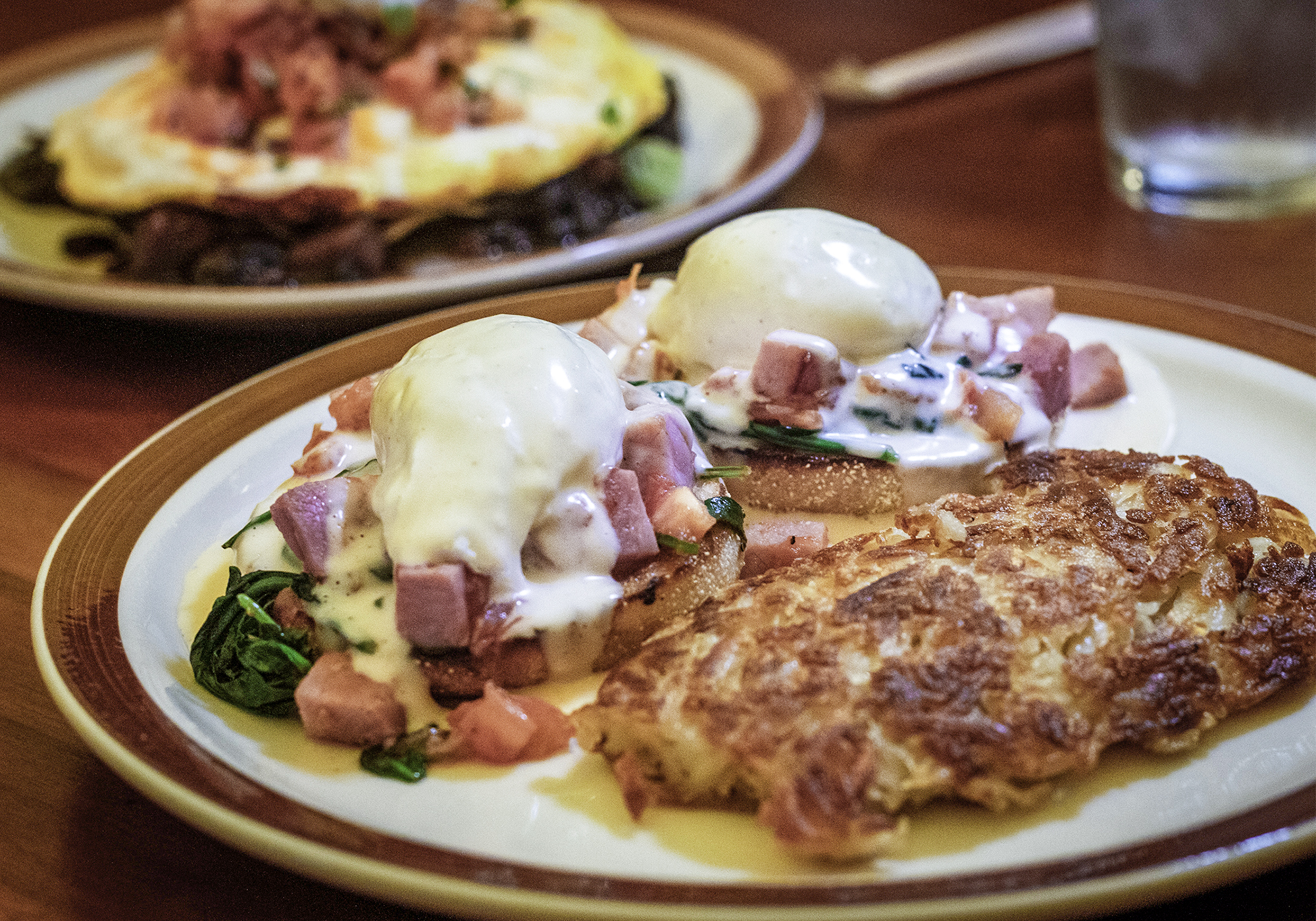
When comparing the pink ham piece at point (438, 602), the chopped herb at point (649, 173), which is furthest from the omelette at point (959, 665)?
the chopped herb at point (649, 173)

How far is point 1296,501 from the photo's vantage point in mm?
2295

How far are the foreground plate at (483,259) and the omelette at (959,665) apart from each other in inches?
66.9

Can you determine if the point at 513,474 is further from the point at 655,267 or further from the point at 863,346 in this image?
the point at 655,267

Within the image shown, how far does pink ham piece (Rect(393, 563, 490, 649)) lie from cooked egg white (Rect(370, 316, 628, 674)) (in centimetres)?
2

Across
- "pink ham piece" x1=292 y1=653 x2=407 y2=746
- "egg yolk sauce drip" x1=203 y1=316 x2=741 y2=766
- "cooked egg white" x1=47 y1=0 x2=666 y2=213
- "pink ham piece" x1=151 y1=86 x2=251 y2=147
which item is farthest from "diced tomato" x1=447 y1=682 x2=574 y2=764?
"pink ham piece" x1=151 y1=86 x2=251 y2=147

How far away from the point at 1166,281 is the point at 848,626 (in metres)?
2.48

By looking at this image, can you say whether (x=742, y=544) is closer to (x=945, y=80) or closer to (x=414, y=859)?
(x=414, y=859)

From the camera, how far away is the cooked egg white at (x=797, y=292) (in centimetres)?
240

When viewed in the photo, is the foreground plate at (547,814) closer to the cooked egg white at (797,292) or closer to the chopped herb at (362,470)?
the chopped herb at (362,470)

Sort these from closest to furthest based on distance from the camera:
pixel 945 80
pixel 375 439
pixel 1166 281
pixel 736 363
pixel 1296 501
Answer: pixel 375 439 → pixel 1296 501 → pixel 736 363 → pixel 1166 281 → pixel 945 80

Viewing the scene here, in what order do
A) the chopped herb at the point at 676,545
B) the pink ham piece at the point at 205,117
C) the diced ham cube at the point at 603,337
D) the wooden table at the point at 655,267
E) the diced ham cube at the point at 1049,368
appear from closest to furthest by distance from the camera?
the wooden table at the point at 655,267 < the chopped herb at the point at 676,545 < the diced ham cube at the point at 1049,368 < the diced ham cube at the point at 603,337 < the pink ham piece at the point at 205,117

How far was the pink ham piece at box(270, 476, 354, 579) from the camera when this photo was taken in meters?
1.90

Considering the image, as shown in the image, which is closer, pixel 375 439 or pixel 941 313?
pixel 375 439

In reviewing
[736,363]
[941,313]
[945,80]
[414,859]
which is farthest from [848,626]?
[945,80]
